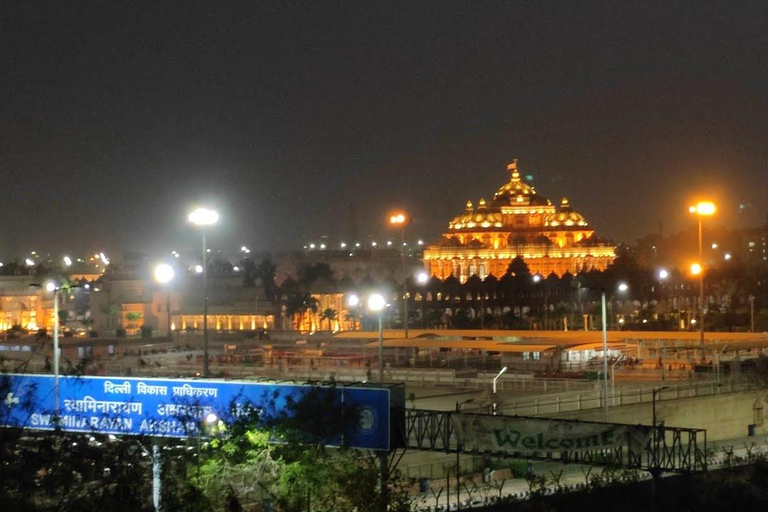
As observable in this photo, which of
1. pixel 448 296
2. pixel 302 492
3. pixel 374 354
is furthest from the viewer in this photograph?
pixel 448 296

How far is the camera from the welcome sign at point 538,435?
18.6 meters

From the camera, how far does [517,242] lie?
126 meters

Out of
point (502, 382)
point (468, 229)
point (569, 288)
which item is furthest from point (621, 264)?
point (502, 382)

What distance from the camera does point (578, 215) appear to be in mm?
132250

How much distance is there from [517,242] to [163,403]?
10678 centimetres

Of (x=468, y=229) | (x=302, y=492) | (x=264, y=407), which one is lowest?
(x=302, y=492)

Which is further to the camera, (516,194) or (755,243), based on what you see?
(755,243)

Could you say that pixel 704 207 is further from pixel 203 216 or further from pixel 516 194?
pixel 516 194

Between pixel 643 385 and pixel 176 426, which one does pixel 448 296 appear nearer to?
pixel 643 385

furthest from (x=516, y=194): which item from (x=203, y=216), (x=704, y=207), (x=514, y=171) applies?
(x=203, y=216)

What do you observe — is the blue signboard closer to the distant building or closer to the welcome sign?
the welcome sign

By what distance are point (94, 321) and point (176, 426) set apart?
61060 millimetres

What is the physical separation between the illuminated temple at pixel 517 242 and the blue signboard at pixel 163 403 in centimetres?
9996

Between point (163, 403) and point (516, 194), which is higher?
point (516, 194)
